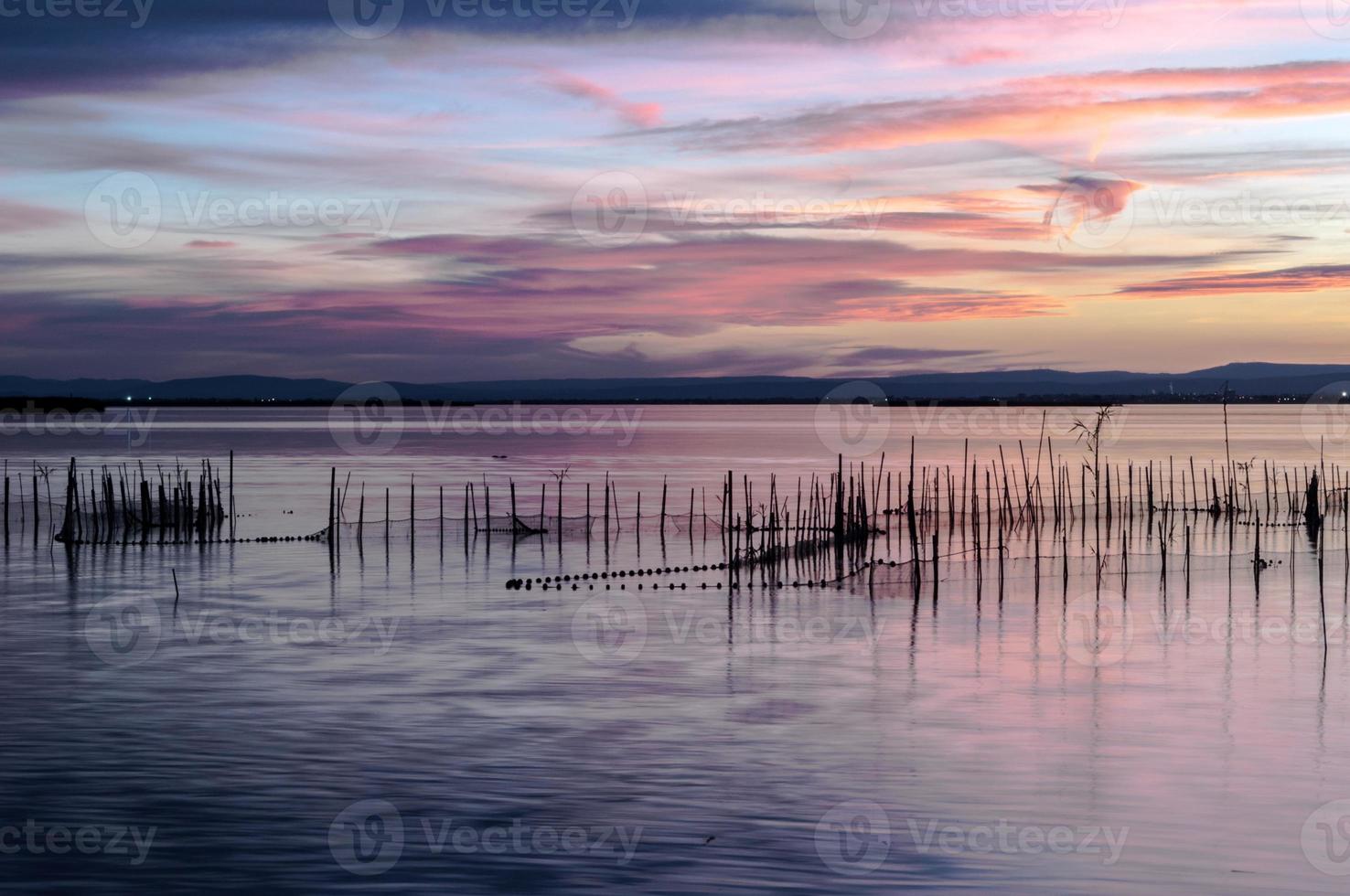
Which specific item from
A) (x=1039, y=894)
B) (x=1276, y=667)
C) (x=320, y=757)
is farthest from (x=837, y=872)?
(x=1276, y=667)

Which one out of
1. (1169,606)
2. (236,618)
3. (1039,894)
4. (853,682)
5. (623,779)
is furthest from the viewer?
(1169,606)

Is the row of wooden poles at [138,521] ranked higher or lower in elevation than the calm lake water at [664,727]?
higher

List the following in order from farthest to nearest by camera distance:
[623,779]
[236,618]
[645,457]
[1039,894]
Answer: [645,457] → [236,618] → [623,779] → [1039,894]

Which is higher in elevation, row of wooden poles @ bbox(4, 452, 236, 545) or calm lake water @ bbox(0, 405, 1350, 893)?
row of wooden poles @ bbox(4, 452, 236, 545)

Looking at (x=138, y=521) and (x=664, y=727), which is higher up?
(x=138, y=521)

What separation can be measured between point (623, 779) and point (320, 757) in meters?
3.01

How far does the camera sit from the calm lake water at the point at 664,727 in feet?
33.0

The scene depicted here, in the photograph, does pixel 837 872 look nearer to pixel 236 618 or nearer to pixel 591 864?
pixel 591 864

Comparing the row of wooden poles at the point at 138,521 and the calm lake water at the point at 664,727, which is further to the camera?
the row of wooden poles at the point at 138,521

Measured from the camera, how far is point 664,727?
14648 mm

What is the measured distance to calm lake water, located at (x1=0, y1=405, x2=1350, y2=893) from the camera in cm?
1005

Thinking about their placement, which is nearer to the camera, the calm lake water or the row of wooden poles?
the calm lake water

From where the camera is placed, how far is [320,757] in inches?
512

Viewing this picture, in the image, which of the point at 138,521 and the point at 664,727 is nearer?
the point at 664,727
